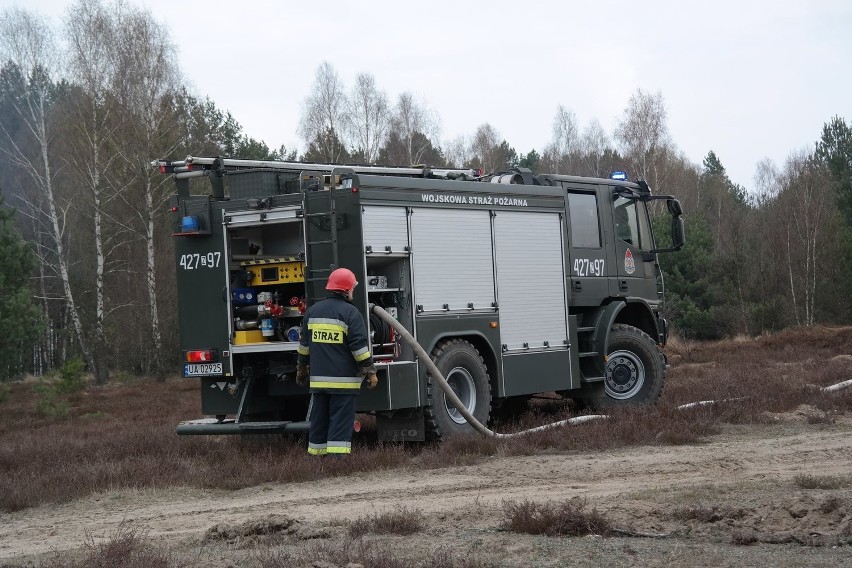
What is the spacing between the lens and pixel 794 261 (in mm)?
47781

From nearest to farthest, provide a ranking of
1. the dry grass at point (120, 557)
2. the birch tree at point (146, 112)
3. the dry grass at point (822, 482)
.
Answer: the dry grass at point (120, 557)
the dry grass at point (822, 482)
the birch tree at point (146, 112)

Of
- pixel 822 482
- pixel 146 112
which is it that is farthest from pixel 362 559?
pixel 146 112

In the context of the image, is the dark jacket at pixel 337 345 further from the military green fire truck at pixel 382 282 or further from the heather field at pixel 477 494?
the heather field at pixel 477 494

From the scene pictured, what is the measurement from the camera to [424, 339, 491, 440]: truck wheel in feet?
38.6

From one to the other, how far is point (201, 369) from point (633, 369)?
6111 mm

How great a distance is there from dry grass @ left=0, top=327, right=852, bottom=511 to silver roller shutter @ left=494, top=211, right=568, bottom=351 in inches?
43.2

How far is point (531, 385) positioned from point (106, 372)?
75.6 feet

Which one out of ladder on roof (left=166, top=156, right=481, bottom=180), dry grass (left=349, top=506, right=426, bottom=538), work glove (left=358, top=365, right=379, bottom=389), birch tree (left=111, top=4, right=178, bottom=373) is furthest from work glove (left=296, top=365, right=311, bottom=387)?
birch tree (left=111, top=4, right=178, bottom=373)

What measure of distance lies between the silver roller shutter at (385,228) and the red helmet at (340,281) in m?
0.50

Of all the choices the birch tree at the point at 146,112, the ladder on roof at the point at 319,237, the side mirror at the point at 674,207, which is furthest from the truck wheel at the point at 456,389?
the birch tree at the point at 146,112

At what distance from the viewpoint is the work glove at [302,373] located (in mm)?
11195

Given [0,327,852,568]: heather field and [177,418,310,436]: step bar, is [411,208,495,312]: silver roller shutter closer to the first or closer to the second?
[0,327,852,568]: heather field

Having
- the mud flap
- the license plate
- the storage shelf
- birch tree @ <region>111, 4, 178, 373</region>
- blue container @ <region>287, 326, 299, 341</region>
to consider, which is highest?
birch tree @ <region>111, 4, 178, 373</region>

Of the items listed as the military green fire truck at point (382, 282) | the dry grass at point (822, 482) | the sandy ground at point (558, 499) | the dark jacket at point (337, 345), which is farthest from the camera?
the military green fire truck at point (382, 282)
